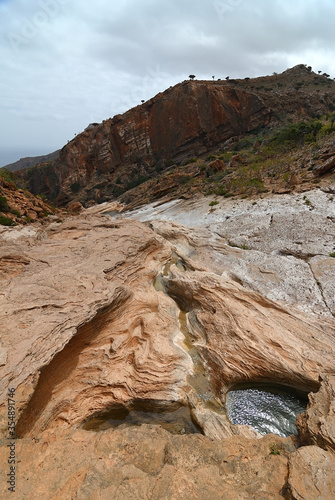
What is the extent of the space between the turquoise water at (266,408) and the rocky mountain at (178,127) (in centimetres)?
5287

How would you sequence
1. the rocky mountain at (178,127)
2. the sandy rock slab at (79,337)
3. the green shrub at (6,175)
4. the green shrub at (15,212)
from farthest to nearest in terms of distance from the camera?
the rocky mountain at (178,127) → the green shrub at (6,175) → the green shrub at (15,212) → the sandy rock slab at (79,337)

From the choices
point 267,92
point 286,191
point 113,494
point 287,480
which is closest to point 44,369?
point 113,494

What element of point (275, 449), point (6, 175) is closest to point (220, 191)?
point (275, 449)

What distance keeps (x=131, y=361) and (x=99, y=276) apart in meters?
3.46

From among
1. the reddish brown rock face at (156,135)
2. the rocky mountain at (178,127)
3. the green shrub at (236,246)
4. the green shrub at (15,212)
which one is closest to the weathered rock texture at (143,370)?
the green shrub at (236,246)

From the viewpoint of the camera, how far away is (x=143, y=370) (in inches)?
305

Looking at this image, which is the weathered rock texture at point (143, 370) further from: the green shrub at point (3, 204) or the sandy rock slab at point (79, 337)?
the green shrub at point (3, 204)

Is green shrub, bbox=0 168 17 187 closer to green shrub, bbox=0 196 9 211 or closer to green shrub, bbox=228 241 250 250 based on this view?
green shrub, bbox=0 196 9 211

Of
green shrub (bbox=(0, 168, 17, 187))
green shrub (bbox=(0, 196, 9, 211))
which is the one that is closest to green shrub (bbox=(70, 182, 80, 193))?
green shrub (bbox=(0, 168, 17, 187))

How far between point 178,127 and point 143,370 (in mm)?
60260

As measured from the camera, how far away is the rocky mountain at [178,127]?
57938 mm

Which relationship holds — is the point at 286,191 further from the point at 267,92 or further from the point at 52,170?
the point at 52,170

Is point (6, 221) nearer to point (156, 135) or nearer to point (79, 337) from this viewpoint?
point (79, 337)

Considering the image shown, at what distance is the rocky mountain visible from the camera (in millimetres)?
57938
